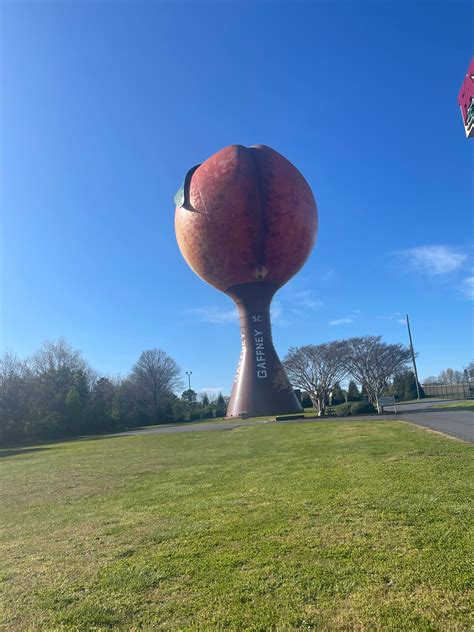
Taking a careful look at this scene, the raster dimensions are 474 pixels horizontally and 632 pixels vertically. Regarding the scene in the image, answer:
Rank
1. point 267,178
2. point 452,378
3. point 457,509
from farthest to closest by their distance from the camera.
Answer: point 452,378 < point 267,178 < point 457,509

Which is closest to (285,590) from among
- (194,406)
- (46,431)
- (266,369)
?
(266,369)

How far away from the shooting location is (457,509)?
4.21 meters

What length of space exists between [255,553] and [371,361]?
110ft

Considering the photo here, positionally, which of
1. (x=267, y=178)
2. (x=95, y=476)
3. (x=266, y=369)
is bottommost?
(x=95, y=476)

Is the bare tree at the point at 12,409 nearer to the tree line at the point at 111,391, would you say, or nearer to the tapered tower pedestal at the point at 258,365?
the tree line at the point at 111,391

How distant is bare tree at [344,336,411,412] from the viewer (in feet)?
115

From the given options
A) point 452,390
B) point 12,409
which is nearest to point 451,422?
point 12,409

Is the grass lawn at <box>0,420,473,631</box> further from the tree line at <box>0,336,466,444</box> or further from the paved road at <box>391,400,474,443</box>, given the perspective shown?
the tree line at <box>0,336,466,444</box>

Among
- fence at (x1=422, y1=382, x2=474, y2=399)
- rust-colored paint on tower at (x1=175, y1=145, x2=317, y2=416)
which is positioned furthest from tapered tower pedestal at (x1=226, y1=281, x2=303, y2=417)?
fence at (x1=422, y1=382, x2=474, y2=399)

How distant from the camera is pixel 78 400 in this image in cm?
4022

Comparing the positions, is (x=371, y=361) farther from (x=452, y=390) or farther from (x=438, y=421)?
(x=452, y=390)

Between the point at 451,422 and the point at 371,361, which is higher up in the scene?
the point at 371,361

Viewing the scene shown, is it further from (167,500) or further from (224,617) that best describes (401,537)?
(167,500)

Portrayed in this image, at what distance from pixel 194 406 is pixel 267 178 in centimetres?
4096
